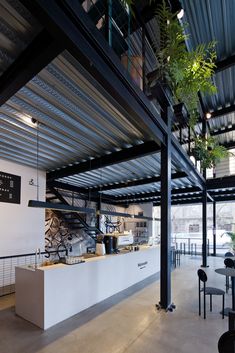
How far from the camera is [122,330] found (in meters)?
3.51

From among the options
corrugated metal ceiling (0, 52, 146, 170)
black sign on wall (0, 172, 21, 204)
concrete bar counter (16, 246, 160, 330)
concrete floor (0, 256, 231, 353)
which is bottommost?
concrete floor (0, 256, 231, 353)

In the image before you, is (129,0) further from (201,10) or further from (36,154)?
(36,154)

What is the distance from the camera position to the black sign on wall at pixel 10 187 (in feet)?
19.0

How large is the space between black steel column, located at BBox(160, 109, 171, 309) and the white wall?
3.79 metres

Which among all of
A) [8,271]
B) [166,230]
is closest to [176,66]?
[166,230]

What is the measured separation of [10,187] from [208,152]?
6.16 m

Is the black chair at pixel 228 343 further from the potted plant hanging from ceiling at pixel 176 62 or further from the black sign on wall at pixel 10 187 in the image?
the black sign on wall at pixel 10 187

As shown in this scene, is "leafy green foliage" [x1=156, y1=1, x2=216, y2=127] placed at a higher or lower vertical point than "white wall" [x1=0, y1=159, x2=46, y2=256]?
higher

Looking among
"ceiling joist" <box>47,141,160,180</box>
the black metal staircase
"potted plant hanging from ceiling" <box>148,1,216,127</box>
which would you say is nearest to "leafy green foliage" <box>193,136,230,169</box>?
"ceiling joist" <box>47,141,160,180</box>

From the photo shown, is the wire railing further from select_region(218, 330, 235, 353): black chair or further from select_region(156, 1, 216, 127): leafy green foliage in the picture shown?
select_region(218, 330, 235, 353): black chair

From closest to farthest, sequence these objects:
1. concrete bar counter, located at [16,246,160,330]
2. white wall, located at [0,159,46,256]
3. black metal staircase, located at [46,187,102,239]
→ 1. concrete bar counter, located at [16,246,160,330]
2. white wall, located at [0,159,46,256]
3. black metal staircase, located at [46,187,102,239]

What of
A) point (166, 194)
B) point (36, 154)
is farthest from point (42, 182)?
point (166, 194)

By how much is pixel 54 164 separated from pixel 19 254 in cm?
250

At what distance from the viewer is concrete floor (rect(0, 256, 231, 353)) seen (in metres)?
3.04
